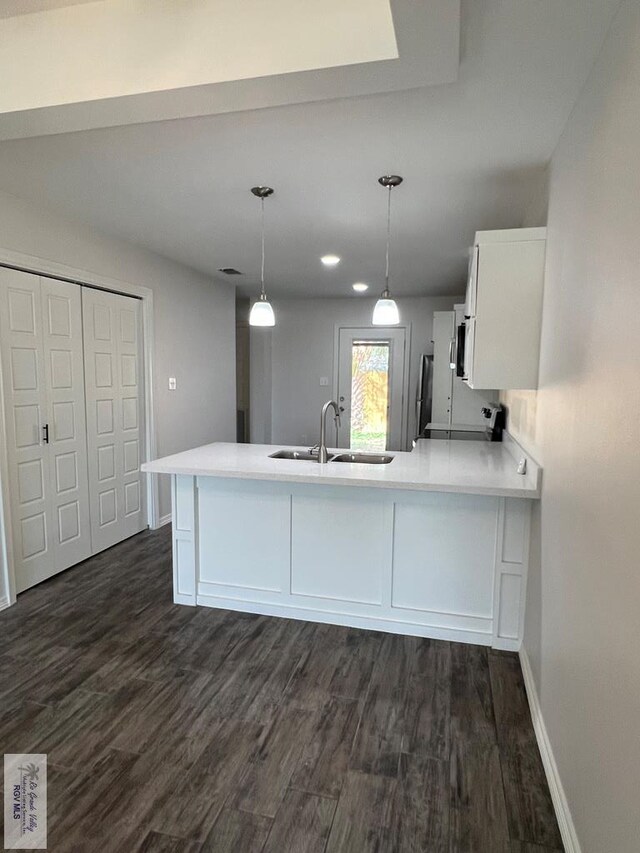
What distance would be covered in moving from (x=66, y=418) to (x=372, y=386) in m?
4.27

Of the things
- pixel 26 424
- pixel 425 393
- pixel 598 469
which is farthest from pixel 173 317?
pixel 598 469

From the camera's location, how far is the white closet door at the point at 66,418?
317 cm

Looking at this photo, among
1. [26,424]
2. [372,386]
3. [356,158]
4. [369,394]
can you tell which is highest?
[356,158]

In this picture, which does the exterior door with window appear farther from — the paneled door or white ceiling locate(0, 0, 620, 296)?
the paneled door

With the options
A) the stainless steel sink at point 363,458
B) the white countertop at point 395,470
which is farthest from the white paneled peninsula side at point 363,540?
the stainless steel sink at point 363,458

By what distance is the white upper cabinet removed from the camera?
228 cm

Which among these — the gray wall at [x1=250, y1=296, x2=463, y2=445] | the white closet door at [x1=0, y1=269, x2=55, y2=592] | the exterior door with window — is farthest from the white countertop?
the gray wall at [x1=250, y1=296, x2=463, y2=445]

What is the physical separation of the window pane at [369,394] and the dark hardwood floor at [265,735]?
14.1ft

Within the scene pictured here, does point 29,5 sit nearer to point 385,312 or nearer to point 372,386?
point 385,312

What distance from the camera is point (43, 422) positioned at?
123 inches

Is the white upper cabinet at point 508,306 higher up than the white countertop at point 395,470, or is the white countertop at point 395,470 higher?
the white upper cabinet at point 508,306

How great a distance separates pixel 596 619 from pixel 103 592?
282 centimetres

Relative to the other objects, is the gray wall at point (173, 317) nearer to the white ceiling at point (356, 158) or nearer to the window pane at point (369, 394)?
the white ceiling at point (356, 158)

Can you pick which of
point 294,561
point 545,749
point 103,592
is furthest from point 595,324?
point 103,592
